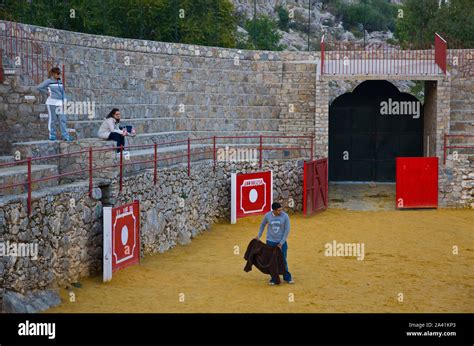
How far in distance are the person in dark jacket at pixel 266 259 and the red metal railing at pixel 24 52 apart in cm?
803

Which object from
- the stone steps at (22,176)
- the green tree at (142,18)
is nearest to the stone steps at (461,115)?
the green tree at (142,18)

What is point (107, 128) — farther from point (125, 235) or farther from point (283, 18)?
point (283, 18)

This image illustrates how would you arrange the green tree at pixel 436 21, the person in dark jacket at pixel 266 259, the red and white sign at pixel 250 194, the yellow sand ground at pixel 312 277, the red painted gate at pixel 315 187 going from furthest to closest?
1. the green tree at pixel 436 21
2. the red painted gate at pixel 315 187
3. the red and white sign at pixel 250 194
4. the person in dark jacket at pixel 266 259
5. the yellow sand ground at pixel 312 277

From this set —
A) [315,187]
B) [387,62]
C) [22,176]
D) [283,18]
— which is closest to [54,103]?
[22,176]

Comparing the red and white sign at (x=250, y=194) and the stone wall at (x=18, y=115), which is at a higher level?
the stone wall at (x=18, y=115)

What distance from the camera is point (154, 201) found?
21109mm

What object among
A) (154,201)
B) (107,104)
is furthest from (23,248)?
(107,104)

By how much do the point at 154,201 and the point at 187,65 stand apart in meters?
11.1

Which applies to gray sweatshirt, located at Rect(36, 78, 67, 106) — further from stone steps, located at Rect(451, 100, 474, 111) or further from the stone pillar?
stone steps, located at Rect(451, 100, 474, 111)

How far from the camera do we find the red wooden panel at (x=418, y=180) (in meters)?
29.1

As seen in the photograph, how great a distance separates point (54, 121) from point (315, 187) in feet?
34.9

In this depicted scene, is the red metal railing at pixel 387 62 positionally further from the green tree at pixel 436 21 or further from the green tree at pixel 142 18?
the green tree at pixel 142 18

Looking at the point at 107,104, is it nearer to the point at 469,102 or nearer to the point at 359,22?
the point at 469,102

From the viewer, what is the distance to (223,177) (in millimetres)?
26391
